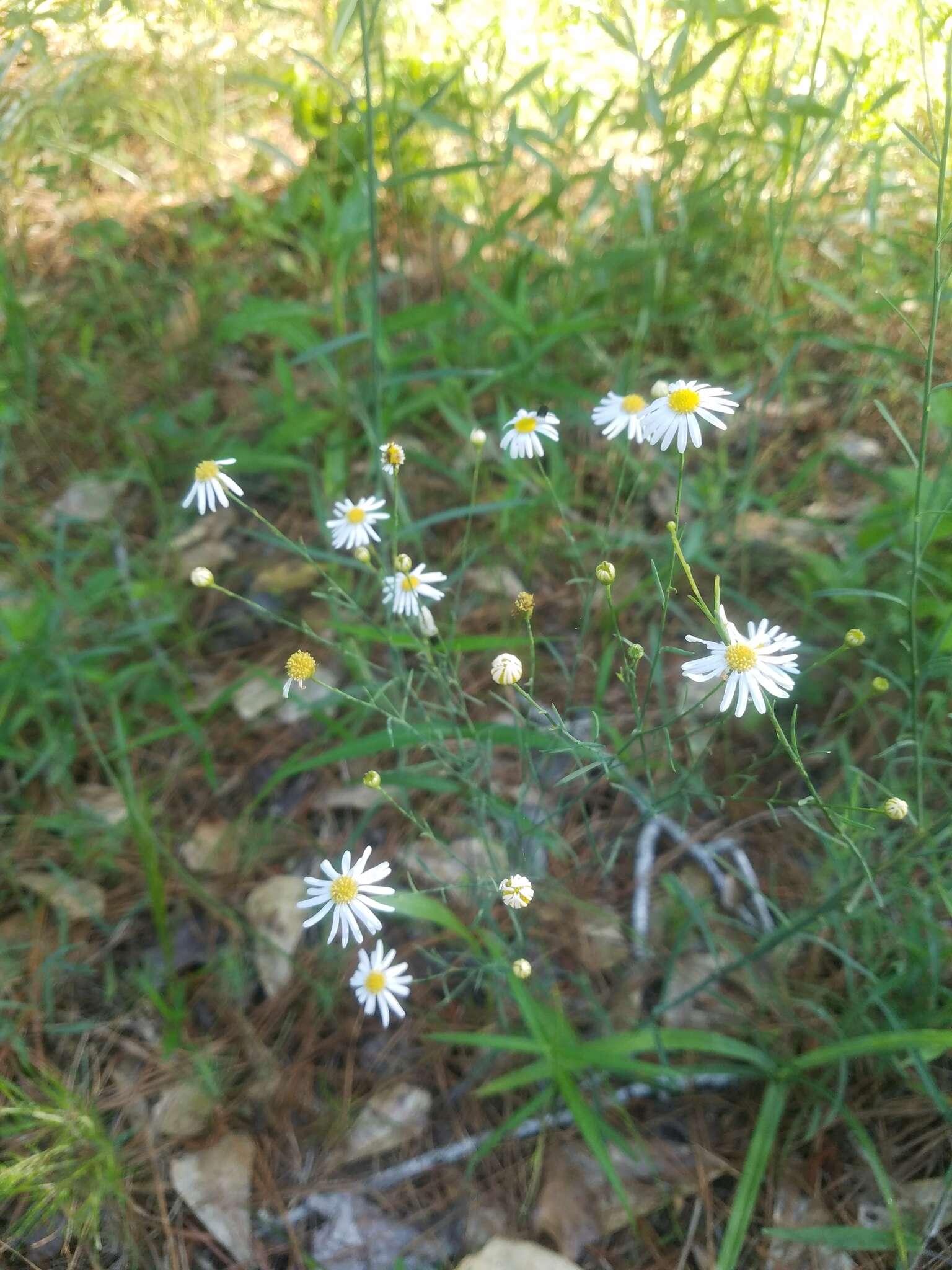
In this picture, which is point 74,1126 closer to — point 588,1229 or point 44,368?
point 588,1229

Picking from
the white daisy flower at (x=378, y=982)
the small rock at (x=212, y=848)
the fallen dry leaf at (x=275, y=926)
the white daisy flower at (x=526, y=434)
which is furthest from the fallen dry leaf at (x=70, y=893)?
the white daisy flower at (x=526, y=434)

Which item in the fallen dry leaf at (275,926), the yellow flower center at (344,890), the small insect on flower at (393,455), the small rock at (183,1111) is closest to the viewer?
the yellow flower center at (344,890)

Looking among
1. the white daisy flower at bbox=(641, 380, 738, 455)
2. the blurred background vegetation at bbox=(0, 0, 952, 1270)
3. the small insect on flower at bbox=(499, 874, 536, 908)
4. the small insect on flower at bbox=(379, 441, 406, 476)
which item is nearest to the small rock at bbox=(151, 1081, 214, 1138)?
the blurred background vegetation at bbox=(0, 0, 952, 1270)

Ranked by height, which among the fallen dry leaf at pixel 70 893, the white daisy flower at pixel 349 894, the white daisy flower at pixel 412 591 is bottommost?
the fallen dry leaf at pixel 70 893

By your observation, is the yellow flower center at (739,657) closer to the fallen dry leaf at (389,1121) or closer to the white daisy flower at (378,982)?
the white daisy flower at (378,982)

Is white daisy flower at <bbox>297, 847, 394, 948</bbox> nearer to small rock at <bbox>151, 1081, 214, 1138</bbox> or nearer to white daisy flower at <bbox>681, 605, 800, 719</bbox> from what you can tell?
white daisy flower at <bbox>681, 605, 800, 719</bbox>

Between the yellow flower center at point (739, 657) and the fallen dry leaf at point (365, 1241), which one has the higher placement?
the yellow flower center at point (739, 657)

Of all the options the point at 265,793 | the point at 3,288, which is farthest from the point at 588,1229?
the point at 3,288

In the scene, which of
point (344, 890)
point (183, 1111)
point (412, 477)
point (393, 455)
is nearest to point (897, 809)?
point (344, 890)
